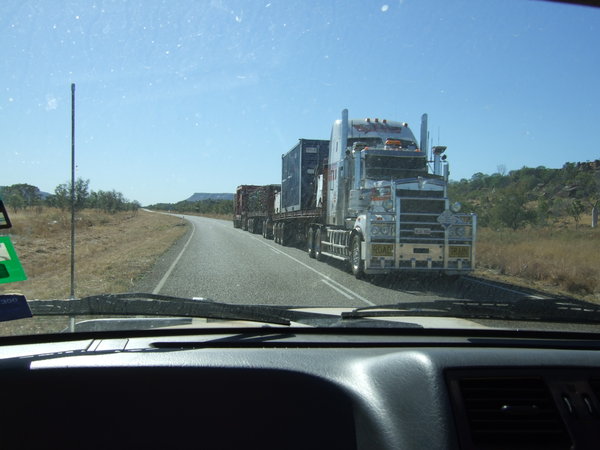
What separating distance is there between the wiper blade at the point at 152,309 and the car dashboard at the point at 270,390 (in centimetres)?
39

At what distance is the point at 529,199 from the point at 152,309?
31.3 meters

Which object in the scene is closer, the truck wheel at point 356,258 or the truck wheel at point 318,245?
the truck wheel at point 356,258

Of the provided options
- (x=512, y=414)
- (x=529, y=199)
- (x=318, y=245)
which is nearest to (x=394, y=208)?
(x=318, y=245)

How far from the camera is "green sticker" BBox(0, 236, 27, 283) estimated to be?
2916 mm

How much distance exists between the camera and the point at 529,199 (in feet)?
103

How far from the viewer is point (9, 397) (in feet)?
9.00

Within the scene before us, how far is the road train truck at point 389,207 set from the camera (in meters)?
12.3

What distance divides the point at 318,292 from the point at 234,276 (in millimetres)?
2469

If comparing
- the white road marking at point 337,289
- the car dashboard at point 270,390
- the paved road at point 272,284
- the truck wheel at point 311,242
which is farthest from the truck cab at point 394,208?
the car dashboard at point 270,390

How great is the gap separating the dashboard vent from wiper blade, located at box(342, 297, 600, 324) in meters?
1.06

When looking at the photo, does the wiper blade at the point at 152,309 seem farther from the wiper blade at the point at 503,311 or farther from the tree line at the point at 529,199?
the tree line at the point at 529,199

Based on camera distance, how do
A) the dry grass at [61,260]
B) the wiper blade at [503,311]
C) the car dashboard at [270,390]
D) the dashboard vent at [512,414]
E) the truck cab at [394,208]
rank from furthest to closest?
the truck cab at [394,208] < the dry grass at [61,260] < the wiper blade at [503,311] < the car dashboard at [270,390] < the dashboard vent at [512,414]

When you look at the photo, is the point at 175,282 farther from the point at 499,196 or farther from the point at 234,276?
the point at 499,196

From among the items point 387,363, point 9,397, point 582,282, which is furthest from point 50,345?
point 582,282
